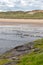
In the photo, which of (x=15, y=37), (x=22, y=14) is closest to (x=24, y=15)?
(x=22, y=14)

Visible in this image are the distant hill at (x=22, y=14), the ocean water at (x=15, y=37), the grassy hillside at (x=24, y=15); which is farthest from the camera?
the distant hill at (x=22, y=14)

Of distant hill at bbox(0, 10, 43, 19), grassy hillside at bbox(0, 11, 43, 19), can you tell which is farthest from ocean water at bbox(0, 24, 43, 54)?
distant hill at bbox(0, 10, 43, 19)

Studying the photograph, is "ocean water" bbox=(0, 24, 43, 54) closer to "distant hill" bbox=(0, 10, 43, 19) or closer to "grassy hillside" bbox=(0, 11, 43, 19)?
"grassy hillside" bbox=(0, 11, 43, 19)

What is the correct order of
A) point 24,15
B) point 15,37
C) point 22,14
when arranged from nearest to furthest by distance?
point 15,37 → point 24,15 → point 22,14

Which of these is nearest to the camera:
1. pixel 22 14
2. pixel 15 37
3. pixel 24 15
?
pixel 15 37

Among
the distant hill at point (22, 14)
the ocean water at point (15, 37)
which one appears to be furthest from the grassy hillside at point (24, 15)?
the ocean water at point (15, 37)

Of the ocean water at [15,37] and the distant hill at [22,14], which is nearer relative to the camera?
the ocean water at [15,37]

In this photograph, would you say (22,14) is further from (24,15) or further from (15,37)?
(15,37)

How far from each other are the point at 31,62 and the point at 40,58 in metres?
0.28

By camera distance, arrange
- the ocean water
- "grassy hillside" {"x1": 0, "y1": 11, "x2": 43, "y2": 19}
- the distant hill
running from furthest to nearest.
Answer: the distant hill < "grassy hillside" {"x1": 0, "y1": 11, "x2": 43, "y2": 19} < the ocean water

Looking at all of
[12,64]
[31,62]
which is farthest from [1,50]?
[31,62]

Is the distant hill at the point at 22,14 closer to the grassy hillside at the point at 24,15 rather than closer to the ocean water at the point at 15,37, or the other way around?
the grassy hillside at the point at 24,15

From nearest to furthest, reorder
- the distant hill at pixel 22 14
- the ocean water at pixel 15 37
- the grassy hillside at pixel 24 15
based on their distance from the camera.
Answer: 1. the ocean water at pixel 15 37
2. the grassy hillside at pixel 24 15
3. the distant hill at pixel 22 14

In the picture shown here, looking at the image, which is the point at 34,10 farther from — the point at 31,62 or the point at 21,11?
the point at 31,62
